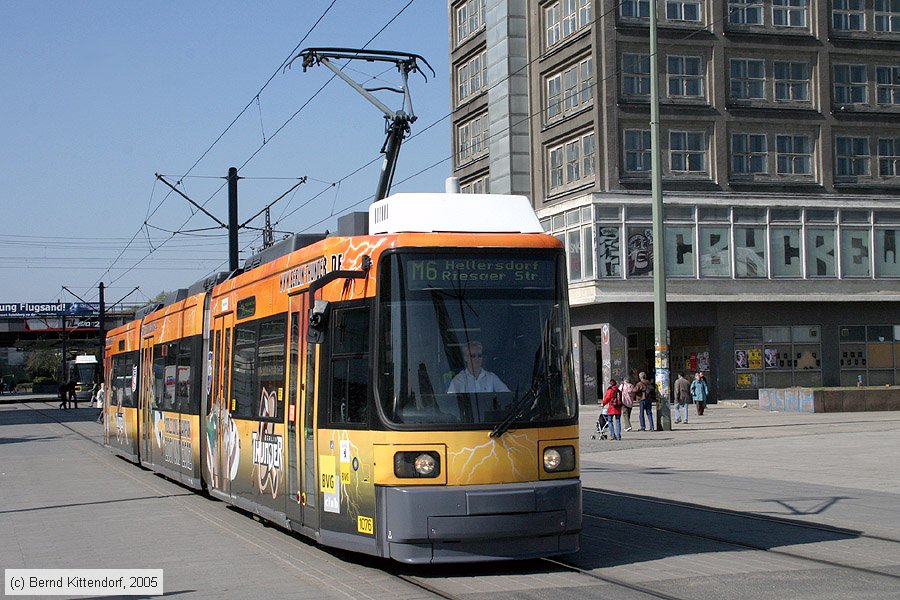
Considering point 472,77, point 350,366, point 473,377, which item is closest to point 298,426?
point 350,366

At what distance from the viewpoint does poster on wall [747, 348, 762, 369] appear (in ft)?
165

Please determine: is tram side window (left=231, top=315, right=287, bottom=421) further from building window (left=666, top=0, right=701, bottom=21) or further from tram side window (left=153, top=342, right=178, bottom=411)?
building window (left=666, top=0, right=701, bottom=21)

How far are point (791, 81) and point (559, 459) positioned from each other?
143 feet

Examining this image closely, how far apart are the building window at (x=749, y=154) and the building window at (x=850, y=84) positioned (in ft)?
13.4

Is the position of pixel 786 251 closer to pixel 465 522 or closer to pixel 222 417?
pixel 222 417

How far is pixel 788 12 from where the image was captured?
5016 centimetres

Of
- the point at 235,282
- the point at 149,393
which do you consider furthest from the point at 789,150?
the point at 235,282

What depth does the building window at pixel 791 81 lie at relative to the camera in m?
50.2

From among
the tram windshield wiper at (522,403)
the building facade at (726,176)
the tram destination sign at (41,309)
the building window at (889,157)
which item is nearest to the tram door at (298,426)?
the tram windshield wiper at (522,403)

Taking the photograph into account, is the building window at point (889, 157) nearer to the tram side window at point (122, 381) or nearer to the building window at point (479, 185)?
the building window at point (479, 185)

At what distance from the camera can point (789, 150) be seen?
165ft

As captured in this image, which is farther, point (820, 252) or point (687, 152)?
point (820, 252)

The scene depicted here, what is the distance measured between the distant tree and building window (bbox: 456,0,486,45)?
81889 millimetres

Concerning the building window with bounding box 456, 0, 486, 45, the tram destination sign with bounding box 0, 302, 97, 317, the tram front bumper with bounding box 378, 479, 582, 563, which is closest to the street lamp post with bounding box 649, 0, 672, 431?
the tram front bumper with bounding box 378, 479, 582, 563
